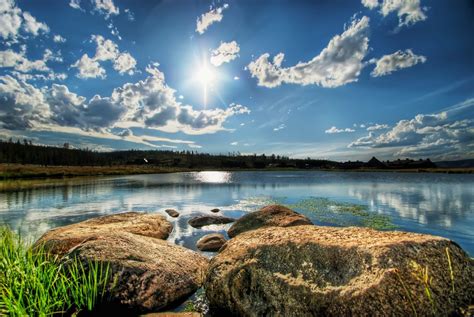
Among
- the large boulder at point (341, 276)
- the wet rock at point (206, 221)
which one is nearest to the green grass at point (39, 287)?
the large boulder at point (341, 276)

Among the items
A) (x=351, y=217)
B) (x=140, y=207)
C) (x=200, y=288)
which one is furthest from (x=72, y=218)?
(x=351, y=217)

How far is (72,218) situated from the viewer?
2436 cm

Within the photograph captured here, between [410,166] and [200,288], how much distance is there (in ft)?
669

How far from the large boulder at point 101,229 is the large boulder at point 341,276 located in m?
5.55

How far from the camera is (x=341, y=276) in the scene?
643cm

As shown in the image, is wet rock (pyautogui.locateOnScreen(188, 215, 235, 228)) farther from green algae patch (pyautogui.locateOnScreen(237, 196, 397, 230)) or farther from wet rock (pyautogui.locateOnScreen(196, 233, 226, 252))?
green algae patch (pyautogui.locateOnScreen(237, 196, 397, 230))

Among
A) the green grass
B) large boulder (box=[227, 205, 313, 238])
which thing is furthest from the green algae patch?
the green grass

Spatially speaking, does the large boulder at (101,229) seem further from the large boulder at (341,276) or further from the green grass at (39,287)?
the large boulder at (341,276)

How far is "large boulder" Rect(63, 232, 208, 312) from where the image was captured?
8055 mm

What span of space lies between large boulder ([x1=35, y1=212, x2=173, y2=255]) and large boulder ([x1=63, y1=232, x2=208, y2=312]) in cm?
107

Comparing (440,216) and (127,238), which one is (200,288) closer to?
(127,238)

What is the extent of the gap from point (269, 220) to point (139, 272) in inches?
409

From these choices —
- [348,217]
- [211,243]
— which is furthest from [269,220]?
[348,217]

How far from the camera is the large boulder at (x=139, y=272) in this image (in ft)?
26.4
